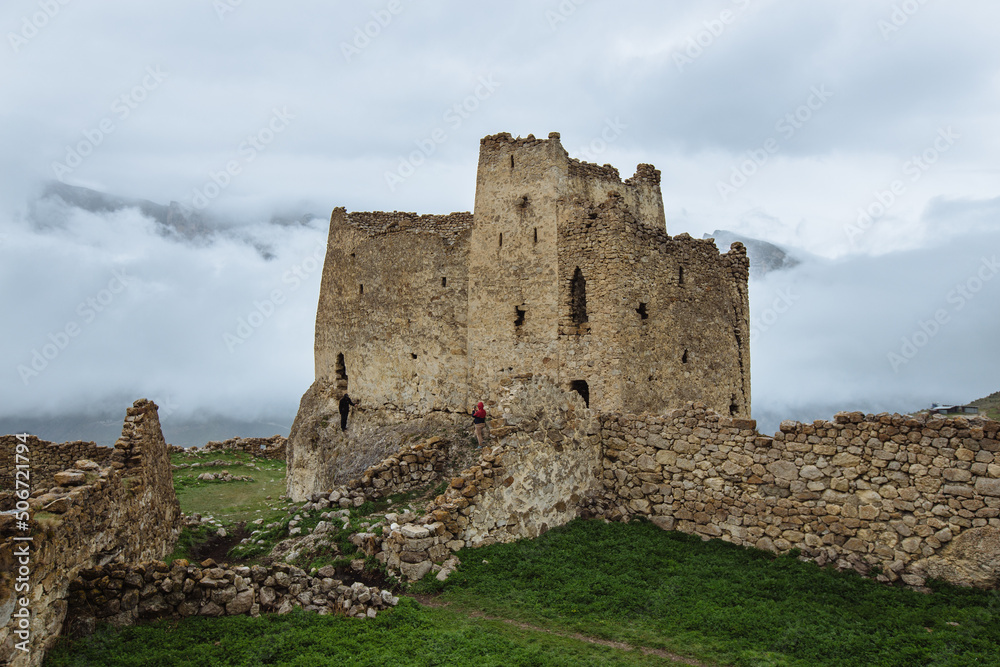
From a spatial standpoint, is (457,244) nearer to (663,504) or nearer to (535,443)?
(535,443)

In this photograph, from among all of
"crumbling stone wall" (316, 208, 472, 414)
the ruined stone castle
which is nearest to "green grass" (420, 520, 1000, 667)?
the ruined stone castle

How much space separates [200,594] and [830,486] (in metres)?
10.1

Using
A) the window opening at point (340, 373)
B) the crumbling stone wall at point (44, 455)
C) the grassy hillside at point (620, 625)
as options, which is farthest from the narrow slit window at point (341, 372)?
the grassy hillside at point (620, 625)

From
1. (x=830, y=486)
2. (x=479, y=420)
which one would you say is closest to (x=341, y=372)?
(x=479, y=420)

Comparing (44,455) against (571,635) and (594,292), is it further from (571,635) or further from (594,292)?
(571,635)

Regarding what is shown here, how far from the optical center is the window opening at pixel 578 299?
17.3 meters

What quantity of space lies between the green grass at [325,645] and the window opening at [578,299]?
9.83 m

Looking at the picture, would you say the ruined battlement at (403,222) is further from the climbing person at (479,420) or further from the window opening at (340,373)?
the climbing person at (479,420)

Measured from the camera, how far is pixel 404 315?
20.7m

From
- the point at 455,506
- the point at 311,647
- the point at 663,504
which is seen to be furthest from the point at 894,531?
the point at 311,647

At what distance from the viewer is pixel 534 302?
17.8 metres

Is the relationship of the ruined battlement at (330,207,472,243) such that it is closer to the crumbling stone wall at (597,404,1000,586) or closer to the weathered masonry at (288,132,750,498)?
the weathered masonry at (288,132,750,498)

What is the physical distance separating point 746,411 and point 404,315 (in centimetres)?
1134

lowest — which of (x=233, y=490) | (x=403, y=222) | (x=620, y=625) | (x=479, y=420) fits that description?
(x=620, y=625)
